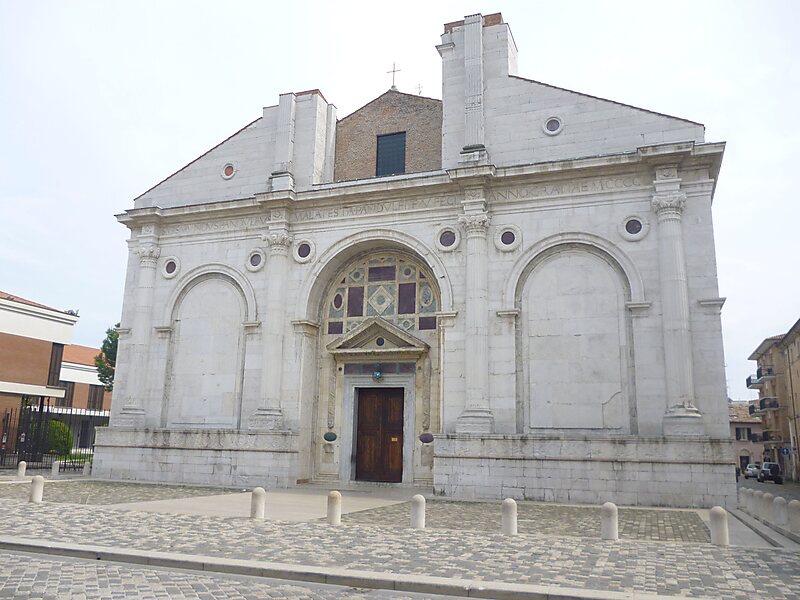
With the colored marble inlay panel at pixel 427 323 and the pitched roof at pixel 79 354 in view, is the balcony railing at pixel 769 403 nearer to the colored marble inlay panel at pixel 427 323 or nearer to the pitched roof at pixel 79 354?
the colored marble inlay panel at pixel 427 323

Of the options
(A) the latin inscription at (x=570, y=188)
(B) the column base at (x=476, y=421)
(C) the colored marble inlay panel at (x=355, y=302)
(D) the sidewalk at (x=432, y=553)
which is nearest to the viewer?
(D) the sidewalk at (x=432, y=553)

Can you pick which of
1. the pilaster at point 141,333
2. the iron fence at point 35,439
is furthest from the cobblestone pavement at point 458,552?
the iron fence at point 35,439

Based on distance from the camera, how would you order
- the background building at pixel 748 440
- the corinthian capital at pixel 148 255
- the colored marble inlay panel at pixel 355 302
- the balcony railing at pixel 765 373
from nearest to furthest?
the colored marble inlay panel at pixel 355 302, the corinthian capital at pixel 148 255, the balcony railing at pixel 765 373, the background building at pixel 748 440

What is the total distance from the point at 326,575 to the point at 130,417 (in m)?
17.0

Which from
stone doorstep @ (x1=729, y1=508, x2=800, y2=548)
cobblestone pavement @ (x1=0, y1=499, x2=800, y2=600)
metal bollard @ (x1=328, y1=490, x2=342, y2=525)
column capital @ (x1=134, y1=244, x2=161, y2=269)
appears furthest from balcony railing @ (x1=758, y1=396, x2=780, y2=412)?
metal bollard @ (x1=328, y1=490, x2=342, y2=525)

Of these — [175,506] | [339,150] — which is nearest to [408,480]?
[175,506]

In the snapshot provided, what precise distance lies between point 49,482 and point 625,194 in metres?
19.3

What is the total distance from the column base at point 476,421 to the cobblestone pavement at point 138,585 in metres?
11.1

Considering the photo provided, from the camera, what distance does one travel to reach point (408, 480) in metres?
20.8

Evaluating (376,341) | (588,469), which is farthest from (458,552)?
(376,341)

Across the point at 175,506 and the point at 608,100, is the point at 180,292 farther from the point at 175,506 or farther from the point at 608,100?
the point at 608,100

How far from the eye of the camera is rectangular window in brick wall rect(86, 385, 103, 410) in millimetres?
55750

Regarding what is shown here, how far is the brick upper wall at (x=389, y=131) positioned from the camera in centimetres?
2334

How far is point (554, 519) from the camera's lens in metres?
13.8
